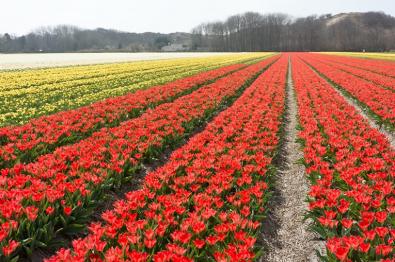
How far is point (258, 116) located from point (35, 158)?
21.4 ft

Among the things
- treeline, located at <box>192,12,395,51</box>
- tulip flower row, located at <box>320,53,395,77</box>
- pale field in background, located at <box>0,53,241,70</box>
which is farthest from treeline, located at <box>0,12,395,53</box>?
tulip flower row, located at <box>320,53,395,77</box>

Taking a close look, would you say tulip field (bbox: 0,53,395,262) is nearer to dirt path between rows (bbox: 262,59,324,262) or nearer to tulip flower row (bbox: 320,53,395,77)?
dirt path between rows (bbox: 262,59,324,262)

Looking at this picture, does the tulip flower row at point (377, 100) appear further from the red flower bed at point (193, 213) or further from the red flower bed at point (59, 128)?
the red flower bed at point (59, 128)

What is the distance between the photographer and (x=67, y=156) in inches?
277

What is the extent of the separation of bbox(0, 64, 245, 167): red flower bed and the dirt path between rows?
511 centimetres

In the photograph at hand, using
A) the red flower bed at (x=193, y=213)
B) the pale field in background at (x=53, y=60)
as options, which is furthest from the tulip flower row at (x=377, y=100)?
the pale field in background at (x=53, y=60)

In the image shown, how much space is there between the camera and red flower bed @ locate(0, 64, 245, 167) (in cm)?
769

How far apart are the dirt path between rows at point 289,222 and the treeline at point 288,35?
436ft

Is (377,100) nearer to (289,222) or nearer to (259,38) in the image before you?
(289,222)

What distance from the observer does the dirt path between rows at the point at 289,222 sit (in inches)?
191

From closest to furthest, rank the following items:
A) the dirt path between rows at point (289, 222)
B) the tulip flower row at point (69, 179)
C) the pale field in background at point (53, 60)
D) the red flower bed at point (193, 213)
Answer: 1. the red flower bed at point (193, 213)
2. the tulip flower row at point (69, 179)
3. the dirt path between rows at point (289, 222)
4. the pale field in background at point (53, 60)

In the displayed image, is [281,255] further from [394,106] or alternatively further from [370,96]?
[370,96]

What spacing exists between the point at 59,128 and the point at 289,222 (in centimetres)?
662

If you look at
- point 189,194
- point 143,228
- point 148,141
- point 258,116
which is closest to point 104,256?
point 143,228
